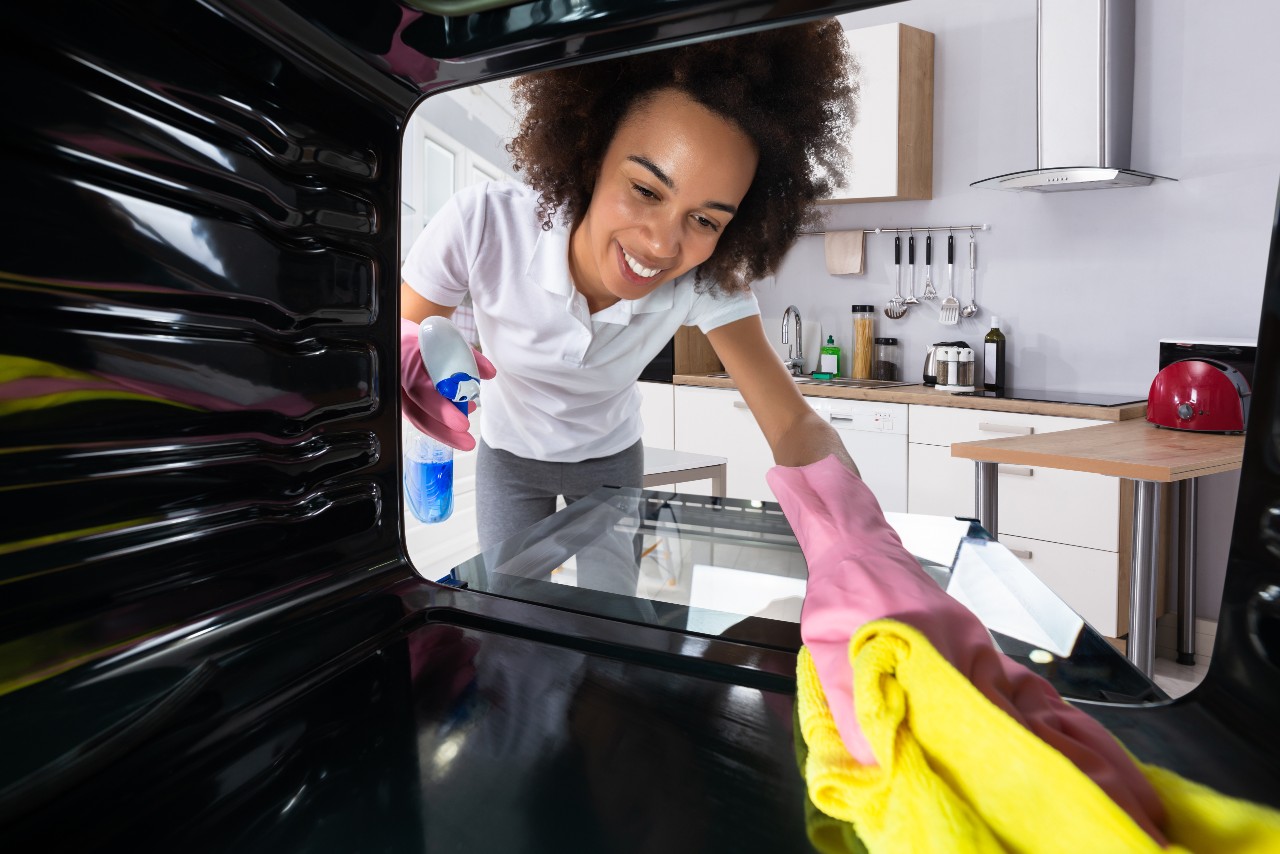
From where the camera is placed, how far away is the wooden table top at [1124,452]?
1941mm

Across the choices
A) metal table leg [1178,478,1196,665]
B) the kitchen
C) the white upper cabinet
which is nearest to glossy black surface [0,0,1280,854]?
the kitchen

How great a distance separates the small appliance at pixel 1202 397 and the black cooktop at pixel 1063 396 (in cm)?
44

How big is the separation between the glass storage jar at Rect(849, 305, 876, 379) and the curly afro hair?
2.53m

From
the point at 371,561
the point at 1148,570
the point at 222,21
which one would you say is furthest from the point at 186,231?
the point at 1148,570

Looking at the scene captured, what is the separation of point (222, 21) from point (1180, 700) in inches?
20.8

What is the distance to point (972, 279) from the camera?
3713mm

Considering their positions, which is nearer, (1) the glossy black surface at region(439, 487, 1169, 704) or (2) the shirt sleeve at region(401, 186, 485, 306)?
(1) the glossy black surface at region(439, 487, 1169, 704)

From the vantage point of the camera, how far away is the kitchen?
118 inches

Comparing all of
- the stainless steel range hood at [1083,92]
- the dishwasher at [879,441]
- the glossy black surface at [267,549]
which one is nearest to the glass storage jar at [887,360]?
the dishwasher at [879,441]

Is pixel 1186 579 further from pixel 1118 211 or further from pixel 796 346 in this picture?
pixel 796 346

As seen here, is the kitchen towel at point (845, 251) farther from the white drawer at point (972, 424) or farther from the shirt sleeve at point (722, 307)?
the shirt sleeve at point (722, 307)

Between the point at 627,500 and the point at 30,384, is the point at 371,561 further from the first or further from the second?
the point at 627,500

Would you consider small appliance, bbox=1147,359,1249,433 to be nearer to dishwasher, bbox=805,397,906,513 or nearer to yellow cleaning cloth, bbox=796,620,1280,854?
dishwasher, bbox=805,397,906,513

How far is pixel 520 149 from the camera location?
149 centimetres
